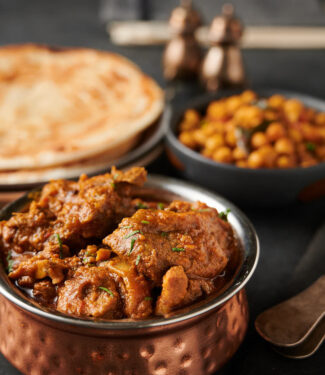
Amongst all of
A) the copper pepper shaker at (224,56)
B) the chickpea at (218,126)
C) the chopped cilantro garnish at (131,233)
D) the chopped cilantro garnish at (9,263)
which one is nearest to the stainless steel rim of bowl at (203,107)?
the chickpea at (218,126)

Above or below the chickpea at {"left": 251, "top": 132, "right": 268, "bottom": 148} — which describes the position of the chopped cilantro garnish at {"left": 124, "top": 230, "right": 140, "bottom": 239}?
above

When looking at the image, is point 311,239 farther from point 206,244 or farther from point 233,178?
point 206,244

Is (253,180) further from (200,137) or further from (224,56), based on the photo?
(224,56)

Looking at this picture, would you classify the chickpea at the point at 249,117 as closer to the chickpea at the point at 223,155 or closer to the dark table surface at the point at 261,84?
the chickpea at the point at 223,155

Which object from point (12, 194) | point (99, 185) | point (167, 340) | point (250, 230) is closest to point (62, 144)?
point (12, 194)

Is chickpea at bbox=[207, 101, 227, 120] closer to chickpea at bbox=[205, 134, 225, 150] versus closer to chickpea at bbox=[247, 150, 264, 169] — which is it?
chickpea at bbox=[205, 134, 225, 150]

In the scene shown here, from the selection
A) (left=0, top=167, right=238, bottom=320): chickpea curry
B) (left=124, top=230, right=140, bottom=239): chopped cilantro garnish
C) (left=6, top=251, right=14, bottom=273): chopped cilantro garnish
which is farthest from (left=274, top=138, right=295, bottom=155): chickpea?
(left=6, top=251, right=14, bottom=273): chopped cilantro garnish
